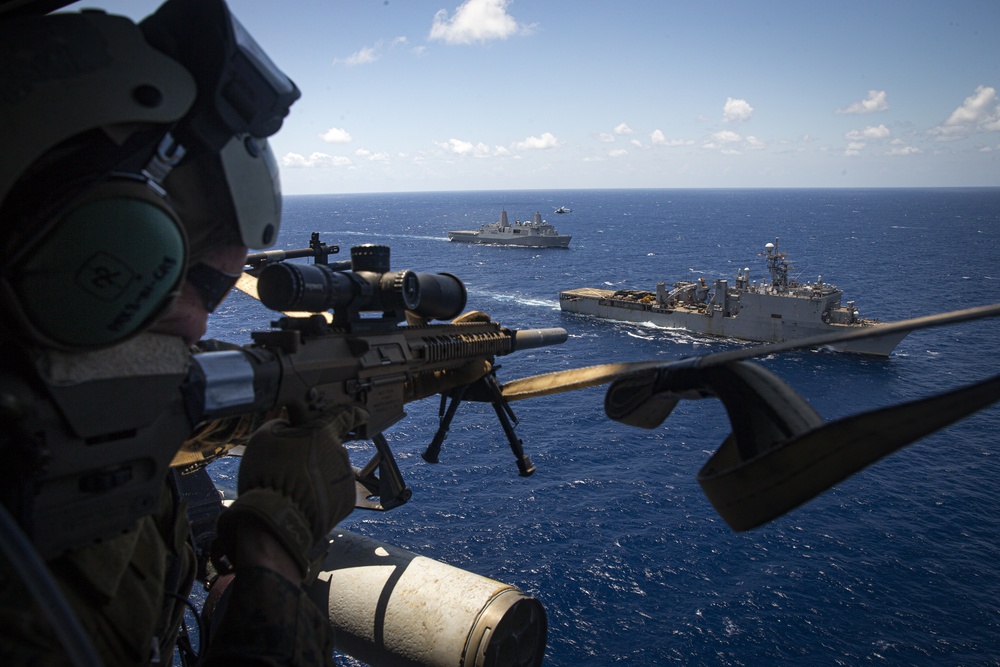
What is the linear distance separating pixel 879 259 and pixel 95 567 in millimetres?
134252

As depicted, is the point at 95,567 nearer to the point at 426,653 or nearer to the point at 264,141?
the point at 264,141

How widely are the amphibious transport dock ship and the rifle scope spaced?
2176 inches

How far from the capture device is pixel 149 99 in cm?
242

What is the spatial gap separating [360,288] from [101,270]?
2510mm

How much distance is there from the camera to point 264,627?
8.75 ft

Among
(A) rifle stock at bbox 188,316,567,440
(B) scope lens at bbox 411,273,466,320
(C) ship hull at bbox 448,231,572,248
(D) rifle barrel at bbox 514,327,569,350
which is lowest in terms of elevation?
(C) ship hull at bbox 448,231,572,248

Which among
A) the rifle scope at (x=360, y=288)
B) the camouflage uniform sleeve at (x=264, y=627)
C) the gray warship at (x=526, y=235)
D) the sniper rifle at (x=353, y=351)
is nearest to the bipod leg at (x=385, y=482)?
the sniper rifle at (x=353, y=351)

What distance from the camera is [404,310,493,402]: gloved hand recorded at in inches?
253

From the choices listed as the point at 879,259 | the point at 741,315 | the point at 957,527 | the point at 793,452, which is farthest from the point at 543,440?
the point at 879,259

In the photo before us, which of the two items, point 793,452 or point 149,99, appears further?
point 793,452

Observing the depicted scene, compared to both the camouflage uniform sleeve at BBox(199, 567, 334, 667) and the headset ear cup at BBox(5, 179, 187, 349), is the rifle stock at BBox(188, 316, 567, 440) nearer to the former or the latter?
the headset ear cup at BBox(5, 179, 187, 349)

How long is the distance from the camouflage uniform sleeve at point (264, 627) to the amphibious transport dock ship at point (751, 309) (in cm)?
5802

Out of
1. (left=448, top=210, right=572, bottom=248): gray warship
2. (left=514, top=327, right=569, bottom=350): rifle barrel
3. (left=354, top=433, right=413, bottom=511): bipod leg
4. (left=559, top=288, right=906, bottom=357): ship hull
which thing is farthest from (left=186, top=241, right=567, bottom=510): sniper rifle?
(left=448, top=210, right=572, bottom=248): gray warship

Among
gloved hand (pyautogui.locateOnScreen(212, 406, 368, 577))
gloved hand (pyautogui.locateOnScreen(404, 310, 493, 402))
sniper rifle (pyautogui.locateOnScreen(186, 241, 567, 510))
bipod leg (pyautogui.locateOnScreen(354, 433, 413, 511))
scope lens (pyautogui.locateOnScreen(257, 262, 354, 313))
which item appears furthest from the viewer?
bipod leg (pyautogui.locateOnScreen(354, 433, 413, 511))
